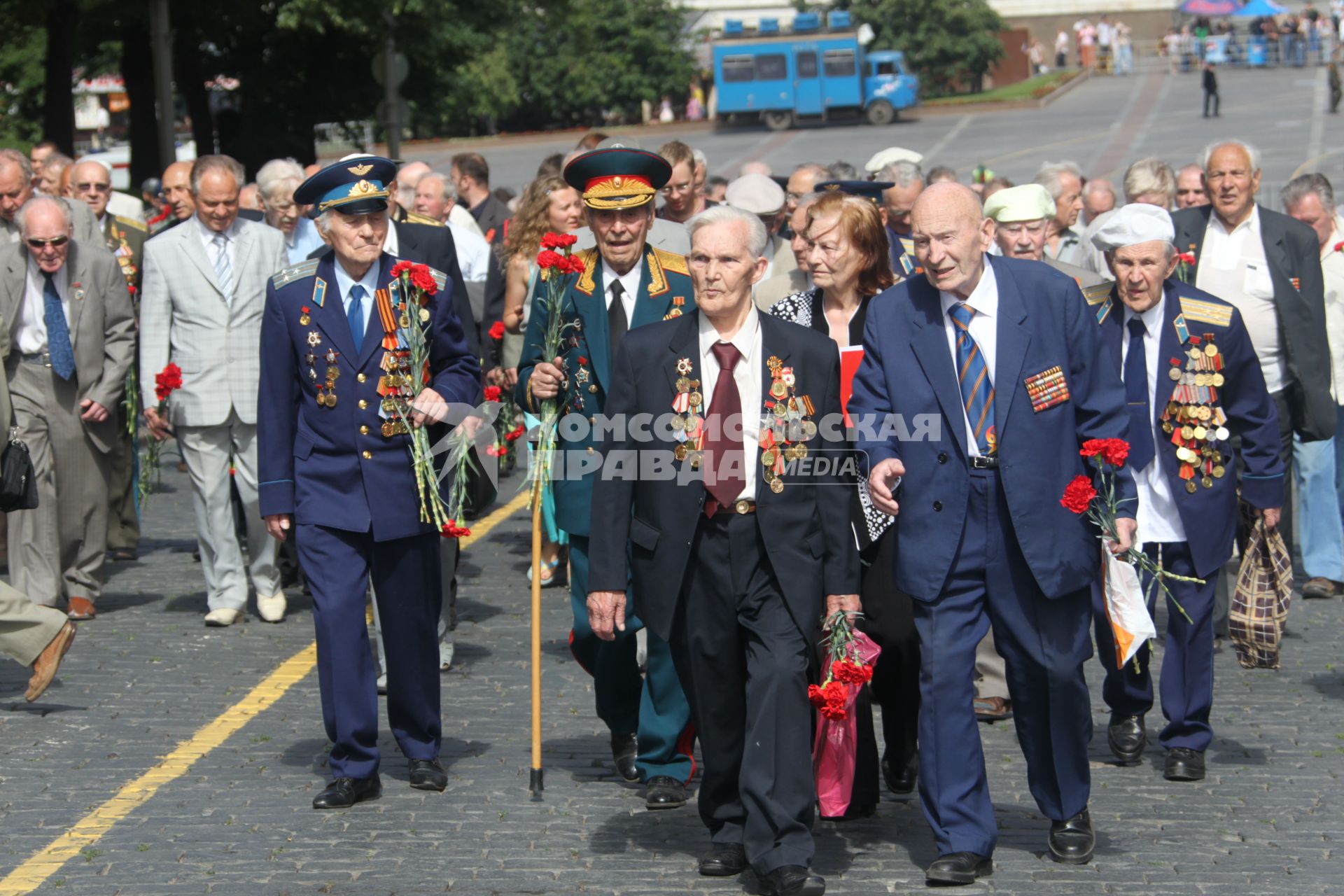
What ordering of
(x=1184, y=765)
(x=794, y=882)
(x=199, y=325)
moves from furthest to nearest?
(x=199, y=325), (x=1184, y=765), (x=794, y=882)

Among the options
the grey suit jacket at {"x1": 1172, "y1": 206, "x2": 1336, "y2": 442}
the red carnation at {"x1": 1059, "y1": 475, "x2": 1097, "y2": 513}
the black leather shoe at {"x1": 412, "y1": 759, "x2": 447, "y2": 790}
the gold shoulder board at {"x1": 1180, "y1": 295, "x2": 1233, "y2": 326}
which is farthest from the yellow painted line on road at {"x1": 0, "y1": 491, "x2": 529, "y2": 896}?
the grey suit jacket at {"x1": 1172, "y1": 206, "x2": 1336, "y2": 442}

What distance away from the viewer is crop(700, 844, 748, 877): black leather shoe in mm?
5945

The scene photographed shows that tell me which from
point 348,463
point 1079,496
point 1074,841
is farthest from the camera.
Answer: point 348,463

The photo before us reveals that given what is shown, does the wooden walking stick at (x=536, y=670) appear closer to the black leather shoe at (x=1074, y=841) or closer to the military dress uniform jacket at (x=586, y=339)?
the military dress uniform jacket at (x=586, y=339)

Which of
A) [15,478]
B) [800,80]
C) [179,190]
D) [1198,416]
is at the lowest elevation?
[15,478]

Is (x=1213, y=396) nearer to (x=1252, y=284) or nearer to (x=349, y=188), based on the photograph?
(x=1252, y=284)

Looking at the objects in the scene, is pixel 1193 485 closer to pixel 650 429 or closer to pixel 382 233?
pixel 650 429

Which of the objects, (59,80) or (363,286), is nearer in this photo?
(363,286)

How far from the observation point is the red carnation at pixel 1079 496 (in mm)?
5762

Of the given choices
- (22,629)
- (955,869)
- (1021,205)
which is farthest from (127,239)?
(955,869)

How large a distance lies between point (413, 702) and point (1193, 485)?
3.08m

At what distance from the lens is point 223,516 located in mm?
9977

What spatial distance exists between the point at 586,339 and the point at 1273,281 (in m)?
4.14

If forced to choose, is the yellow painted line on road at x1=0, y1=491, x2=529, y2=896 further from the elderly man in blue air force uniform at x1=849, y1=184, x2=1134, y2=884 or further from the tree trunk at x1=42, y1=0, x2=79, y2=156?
the tree trunk at x1=42, y1=0, x2=79, y2=156
